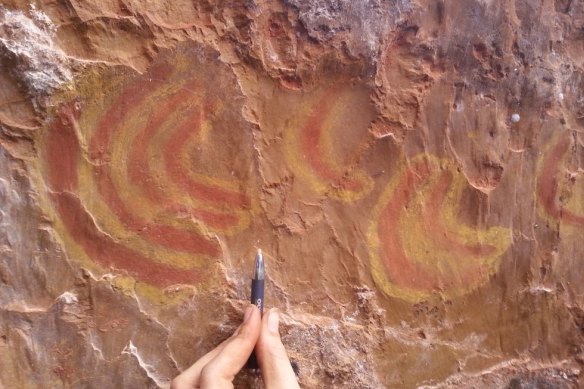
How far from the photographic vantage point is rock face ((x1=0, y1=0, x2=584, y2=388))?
164cm

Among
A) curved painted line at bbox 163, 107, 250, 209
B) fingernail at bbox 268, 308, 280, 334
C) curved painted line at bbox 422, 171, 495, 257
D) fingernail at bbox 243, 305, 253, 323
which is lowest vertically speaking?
fingernail at bbox 268, 308, 280, 334

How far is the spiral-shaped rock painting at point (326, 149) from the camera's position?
179 centimetres

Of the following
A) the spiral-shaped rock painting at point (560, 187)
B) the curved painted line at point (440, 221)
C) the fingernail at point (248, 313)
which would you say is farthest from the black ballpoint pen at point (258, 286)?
the spiral-shaped rock painting at point (560, 187)

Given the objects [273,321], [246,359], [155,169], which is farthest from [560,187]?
[155,169]

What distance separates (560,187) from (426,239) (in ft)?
1.73

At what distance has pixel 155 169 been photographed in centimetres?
168

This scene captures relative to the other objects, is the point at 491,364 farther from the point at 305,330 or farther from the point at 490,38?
the point at 490,38

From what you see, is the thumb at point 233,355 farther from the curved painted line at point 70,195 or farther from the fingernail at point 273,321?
the curved painted line at point 70,195

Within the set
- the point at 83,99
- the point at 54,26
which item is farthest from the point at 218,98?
the point at 54,26

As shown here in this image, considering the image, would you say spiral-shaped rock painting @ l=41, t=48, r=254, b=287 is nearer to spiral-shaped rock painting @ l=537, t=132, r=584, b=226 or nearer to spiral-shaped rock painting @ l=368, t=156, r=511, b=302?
spiral-shaped rock painting @ l=368, t=156, r=511, b=302

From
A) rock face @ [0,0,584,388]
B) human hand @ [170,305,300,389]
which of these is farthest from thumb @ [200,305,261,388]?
rock face @ [0,0,584,388]

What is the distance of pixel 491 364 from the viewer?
1.91m

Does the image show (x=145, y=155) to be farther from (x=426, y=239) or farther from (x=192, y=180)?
(x=426, y=239)

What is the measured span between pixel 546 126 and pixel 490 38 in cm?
36
